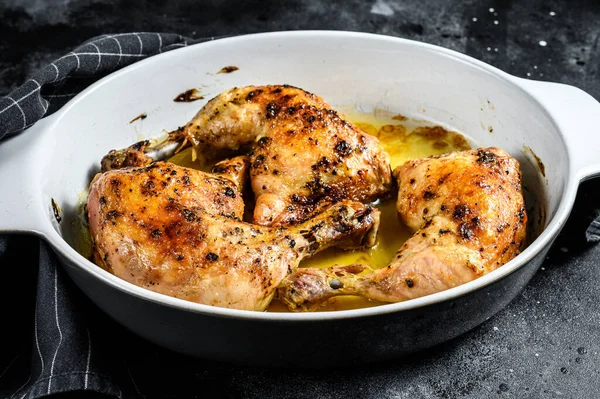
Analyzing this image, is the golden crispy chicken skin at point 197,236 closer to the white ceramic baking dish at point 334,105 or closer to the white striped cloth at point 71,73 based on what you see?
the white ceramic baking dish at point 334,105

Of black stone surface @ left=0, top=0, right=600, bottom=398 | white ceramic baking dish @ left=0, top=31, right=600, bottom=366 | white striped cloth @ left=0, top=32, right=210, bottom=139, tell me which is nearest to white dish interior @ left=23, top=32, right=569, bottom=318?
white ceramic baking dish @ left=0, top=31, right=600, bottom=366

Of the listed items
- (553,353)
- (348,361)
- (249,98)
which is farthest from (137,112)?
(553,353)

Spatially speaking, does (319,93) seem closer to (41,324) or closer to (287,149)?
(287,149)

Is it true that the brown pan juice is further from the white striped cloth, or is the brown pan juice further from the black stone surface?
the white striped cloth

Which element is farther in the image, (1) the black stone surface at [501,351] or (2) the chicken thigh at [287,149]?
(2) the chicken thigh at [287,149]

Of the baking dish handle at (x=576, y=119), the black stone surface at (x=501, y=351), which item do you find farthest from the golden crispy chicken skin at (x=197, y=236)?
the baking dish handle at (x=576, y=119)
